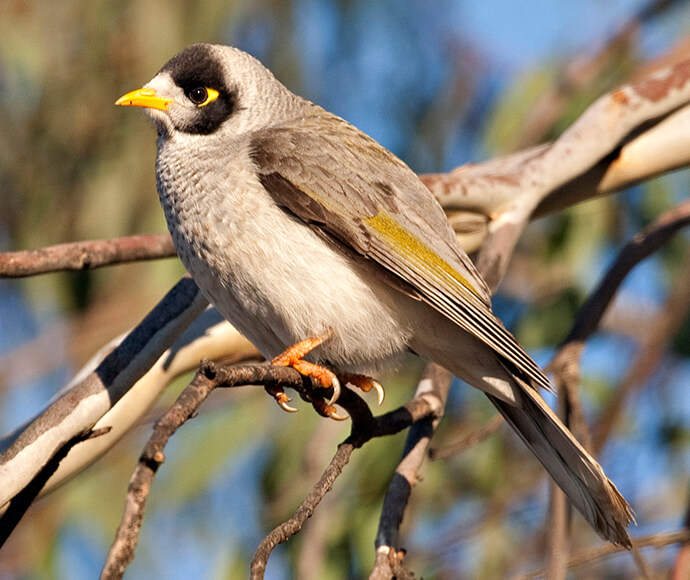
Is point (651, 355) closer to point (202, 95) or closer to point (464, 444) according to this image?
point (464, 444)

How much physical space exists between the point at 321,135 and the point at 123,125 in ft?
7.96

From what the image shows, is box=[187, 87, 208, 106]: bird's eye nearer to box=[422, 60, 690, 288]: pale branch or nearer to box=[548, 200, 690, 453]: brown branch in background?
box=[422, 60, 690, 288]: pale branch

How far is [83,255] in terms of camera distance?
2.86 metres

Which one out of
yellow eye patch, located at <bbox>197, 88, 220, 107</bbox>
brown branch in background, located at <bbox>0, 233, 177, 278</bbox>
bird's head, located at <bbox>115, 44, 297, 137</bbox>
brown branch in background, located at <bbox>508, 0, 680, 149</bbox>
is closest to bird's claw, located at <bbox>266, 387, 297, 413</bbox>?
brown branch in background, located at <bbox>0, 233, 177, 278</bbox>

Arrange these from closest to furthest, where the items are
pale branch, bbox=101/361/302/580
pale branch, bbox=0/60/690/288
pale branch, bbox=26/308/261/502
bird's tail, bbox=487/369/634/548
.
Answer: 1. pale branch, bbox=101/361/302/580
2. bird's tail, bbox=487/369/634/548
3. pale branch, bbox=26/308/261/502
4. pale branch, bbox=0/60/690/288

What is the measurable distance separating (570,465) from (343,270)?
2.58ft

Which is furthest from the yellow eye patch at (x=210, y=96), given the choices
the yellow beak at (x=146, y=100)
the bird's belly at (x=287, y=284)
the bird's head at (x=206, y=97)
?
the bird's belly at (x=287, y=284)

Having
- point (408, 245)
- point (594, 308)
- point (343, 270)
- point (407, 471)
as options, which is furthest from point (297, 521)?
point (594, 308)

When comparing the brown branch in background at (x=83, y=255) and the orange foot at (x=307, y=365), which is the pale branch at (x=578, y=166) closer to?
the orange foot at (x=307, y=365)

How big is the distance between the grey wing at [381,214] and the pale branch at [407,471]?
260mm

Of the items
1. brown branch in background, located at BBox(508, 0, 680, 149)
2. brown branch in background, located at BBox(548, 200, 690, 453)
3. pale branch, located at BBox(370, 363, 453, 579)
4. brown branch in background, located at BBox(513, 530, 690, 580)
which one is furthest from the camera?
brown branch in background, located at BBox(508, 0, 680, 149)

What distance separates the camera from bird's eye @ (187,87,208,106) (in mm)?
3045

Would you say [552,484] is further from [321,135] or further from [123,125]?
[123,125]

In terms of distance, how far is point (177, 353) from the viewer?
9.53 ft
